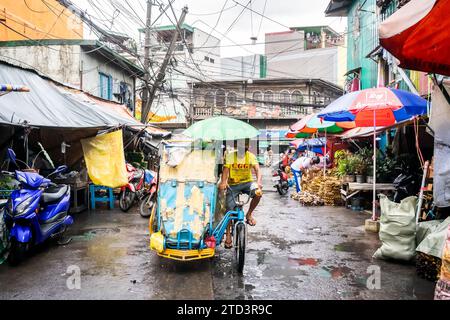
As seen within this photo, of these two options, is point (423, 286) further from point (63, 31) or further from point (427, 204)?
point (63, 31)

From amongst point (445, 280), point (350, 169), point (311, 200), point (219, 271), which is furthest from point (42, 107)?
point (350, 169)

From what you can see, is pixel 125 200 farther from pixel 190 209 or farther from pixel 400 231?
pixel 400 231

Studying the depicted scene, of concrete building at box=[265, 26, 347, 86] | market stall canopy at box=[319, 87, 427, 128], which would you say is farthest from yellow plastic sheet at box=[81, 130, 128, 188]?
concrete building at box=[265, 26, 347, 86]

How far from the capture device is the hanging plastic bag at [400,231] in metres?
5.53

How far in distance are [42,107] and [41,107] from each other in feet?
0.13

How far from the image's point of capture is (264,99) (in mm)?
35000

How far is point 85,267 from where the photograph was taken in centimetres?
550

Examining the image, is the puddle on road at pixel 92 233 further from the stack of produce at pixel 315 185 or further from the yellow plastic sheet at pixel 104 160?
the stack of produce at pixel 315 185

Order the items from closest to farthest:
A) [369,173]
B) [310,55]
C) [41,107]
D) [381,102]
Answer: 1. [381,102]
2. [41,107]
3. [369,173]
4. [310,55]

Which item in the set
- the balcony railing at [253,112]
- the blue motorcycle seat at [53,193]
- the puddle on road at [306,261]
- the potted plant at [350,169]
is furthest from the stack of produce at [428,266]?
the balcony railing at [253,112]

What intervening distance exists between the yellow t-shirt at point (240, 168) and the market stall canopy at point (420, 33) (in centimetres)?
282

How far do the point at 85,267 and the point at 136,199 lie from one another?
586 centimetres

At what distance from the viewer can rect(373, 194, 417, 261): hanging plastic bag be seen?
5.53m
